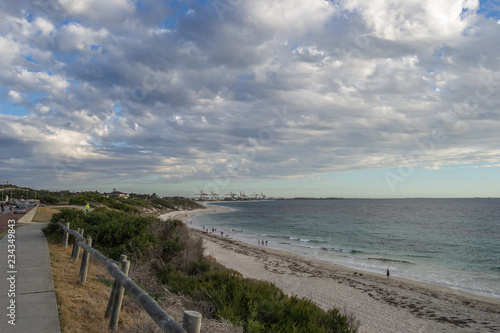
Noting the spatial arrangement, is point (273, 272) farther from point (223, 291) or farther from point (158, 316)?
point (158, 316)

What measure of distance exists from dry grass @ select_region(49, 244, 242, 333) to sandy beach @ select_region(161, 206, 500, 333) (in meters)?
7.20

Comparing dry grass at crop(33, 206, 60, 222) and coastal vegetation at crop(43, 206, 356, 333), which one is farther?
dry grass at crop(33, 206, 60, 222)

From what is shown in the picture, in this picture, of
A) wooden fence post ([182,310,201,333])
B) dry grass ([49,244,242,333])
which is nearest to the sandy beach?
dry grass ([49,244,242,333])

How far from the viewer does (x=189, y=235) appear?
557 inches

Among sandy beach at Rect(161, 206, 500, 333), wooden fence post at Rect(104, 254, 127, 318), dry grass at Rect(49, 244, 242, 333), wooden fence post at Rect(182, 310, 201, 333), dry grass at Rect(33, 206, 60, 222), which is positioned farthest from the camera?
dry grass at Rect(33, 206, 60, 222)

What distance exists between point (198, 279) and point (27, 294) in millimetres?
4577

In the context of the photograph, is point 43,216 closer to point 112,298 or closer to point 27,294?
point 27,294

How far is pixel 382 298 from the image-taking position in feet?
60.6

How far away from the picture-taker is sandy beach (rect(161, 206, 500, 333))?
48.8 feet

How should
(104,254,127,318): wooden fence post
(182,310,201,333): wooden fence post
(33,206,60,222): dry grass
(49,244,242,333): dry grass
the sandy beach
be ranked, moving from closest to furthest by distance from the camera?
(182,310,201,333): wooden fence post → (49,244,242,333): dry grass → (104,254,127,318): wooden fence post → the sandy beach → (33,206,60,222): dry grass

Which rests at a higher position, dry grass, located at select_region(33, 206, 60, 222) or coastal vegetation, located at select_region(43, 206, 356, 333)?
coastal vegetation, located at select_region(43, 206, 356, 333)

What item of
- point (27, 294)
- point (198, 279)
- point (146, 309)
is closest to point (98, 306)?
point (27, 294)

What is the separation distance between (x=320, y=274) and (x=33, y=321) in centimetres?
2208

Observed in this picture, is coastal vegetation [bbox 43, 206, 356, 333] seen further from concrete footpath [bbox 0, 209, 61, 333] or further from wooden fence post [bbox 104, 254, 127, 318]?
concrete footpath [bbox 0, 209, 61, 333]
